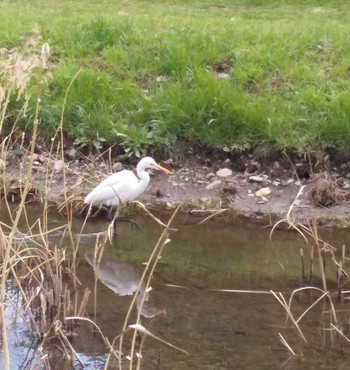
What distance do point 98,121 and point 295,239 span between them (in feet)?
8.20

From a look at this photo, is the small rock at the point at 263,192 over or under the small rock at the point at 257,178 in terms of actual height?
under

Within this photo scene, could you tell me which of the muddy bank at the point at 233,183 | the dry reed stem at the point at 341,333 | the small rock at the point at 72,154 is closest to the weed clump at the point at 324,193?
the muddy bank at the point at 233,183

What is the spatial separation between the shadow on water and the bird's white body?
23 cm

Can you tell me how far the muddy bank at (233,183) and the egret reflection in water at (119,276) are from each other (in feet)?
3.63

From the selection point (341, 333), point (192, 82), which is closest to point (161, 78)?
point (192, 82)

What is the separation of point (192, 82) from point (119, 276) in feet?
11.0

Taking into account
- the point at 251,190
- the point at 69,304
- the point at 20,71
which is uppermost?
the point at 20,71

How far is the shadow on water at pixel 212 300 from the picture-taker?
17.4ft

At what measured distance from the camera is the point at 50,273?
17.1ft

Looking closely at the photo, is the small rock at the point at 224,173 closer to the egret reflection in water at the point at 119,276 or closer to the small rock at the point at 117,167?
the small rock at the point at 117,167

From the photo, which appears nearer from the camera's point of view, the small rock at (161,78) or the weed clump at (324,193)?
the weed clump at (324,193)

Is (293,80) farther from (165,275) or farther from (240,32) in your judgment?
(165,275)

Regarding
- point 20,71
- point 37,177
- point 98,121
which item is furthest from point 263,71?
point 20,71

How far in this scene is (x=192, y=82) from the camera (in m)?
9.44
